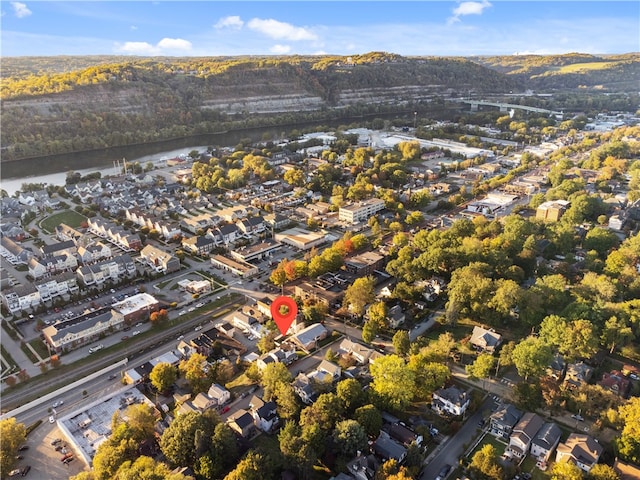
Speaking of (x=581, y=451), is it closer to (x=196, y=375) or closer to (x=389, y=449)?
(x=389, y=449)

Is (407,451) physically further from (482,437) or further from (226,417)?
(226,417)

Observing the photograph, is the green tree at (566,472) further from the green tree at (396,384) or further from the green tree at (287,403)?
the green tree at (287,403)

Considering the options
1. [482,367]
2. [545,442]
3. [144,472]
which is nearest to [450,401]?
[482,367]

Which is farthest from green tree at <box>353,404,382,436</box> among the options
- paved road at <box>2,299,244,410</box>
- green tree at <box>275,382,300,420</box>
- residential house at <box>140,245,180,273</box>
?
residential house at <box>140,245,180,273</box>

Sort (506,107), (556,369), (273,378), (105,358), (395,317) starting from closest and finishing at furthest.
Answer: (273,378), (556,369), (105,358), (395,317), (506,107)

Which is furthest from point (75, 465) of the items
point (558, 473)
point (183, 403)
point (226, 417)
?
point (558, 473)

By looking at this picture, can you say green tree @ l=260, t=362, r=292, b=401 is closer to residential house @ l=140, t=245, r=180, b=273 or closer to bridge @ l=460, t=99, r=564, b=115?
residential house @ l=140, t=245, r=180, b=273
